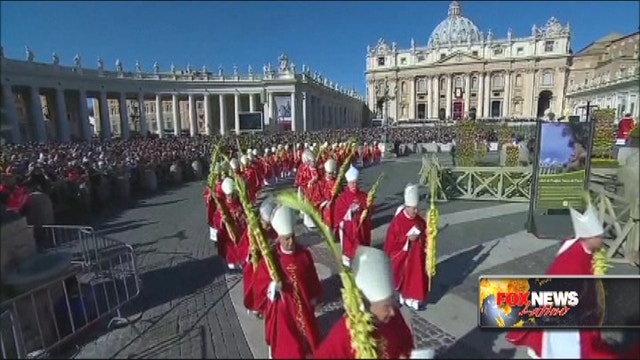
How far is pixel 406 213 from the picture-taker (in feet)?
Result: 18.0

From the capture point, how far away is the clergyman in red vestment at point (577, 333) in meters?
3.13

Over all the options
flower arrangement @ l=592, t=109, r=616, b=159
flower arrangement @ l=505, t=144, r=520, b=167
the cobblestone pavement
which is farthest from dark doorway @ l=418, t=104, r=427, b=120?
the cobblestone pavement

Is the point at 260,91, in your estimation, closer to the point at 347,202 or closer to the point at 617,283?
the point at 347,202

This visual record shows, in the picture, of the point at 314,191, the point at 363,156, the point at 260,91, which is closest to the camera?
the point at 314,191

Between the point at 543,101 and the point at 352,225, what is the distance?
95.4 meters

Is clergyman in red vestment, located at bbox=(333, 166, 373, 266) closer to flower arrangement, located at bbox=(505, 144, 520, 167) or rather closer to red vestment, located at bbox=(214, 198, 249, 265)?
red vestment, located at bbox=(214, 198, 249, 265)

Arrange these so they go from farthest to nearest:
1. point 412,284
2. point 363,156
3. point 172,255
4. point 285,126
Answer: point 285,126 → point 363,156 → point 172,255 → point 412,284

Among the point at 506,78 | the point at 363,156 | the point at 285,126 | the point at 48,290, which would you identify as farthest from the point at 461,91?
the point at 48,290

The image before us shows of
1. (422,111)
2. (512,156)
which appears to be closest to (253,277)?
(512,156)

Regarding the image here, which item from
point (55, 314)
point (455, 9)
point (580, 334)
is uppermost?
point (455, 9)

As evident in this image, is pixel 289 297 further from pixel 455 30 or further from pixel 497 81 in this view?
pixel 455 30

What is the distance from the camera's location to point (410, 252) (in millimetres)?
5309

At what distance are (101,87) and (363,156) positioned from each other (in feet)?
129

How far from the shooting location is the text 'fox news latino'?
3455 mm
